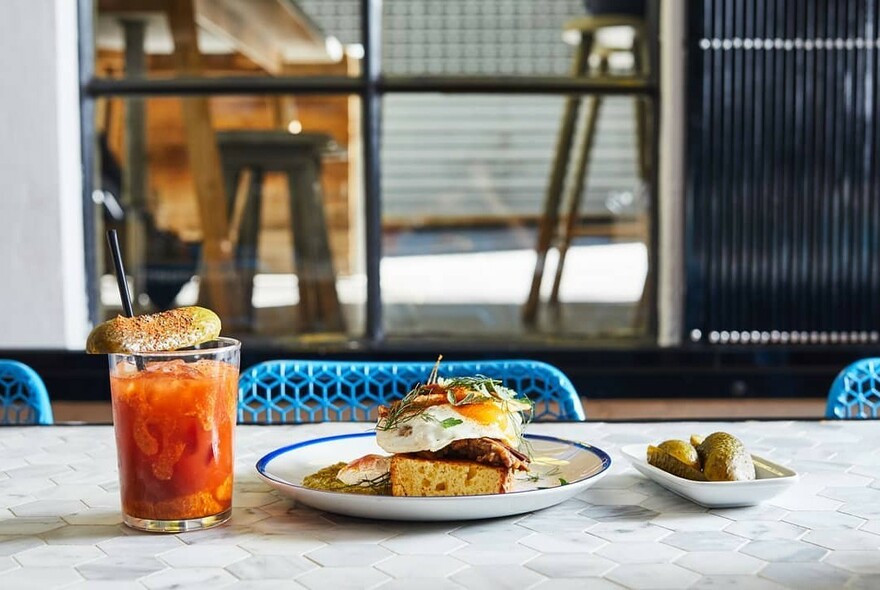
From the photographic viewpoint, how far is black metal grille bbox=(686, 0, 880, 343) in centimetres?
306

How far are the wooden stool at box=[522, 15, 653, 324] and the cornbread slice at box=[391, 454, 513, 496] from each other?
7.46 ft

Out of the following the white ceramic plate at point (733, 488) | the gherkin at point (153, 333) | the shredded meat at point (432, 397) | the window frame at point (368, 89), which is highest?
the window frame at point (368, 89)

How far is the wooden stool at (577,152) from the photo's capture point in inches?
129

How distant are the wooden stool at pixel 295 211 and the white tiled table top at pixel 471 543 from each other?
206cm

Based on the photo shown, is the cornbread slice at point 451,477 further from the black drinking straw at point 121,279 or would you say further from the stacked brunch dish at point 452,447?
the black drinking straw at point 121,279

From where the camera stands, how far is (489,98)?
3312 millimetres

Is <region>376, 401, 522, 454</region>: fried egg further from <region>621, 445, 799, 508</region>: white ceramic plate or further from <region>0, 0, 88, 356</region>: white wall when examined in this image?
<region>0, 0, 88, 356</region>: white wall

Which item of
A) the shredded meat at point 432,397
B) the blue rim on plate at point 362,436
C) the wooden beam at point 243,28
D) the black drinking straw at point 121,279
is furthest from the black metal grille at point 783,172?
the black drinking straw at point 121,279

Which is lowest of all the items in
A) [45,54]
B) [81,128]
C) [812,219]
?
[812,219]

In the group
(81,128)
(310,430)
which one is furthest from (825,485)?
(81,128)

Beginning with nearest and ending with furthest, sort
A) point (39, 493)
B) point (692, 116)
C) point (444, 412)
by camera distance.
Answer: point (444, 412) < point (39, 493) < point (692, 116)

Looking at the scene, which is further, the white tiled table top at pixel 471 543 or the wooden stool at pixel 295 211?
the wooden stool at pixel 295 211

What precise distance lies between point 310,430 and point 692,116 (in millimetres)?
1849

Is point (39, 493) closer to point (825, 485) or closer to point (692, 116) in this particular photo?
point (825, 485)
